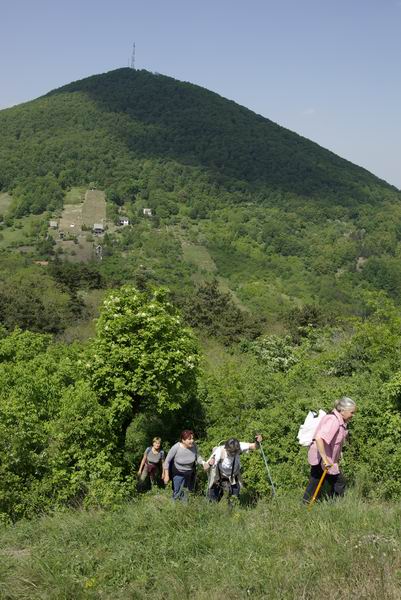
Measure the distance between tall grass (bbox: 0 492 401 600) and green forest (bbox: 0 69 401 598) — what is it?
0.41ft

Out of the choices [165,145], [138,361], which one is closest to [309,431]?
[138,361]

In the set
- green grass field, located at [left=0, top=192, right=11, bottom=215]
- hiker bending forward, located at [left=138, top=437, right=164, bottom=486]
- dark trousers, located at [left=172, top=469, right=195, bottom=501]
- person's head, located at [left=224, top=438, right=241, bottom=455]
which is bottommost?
hiker bending forward, located at [left=138, top=437, right=164, bottom=486]

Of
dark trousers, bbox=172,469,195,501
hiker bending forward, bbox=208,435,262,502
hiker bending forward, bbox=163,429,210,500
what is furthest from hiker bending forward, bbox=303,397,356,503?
dark trousers, bbox=172,469,195,501

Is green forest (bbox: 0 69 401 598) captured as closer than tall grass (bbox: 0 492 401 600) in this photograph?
No

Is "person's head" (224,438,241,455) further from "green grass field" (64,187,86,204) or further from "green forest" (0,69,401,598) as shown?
"green grass field" (64,187,86,204)

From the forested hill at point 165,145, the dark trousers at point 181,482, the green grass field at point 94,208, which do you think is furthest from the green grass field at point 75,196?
the dark trousers at point 181,482

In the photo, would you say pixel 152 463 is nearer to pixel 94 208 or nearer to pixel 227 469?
pixel 227 469

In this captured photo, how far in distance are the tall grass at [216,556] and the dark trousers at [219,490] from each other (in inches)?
34.1

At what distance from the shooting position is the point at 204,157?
146 m

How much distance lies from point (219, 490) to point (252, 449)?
716 mm

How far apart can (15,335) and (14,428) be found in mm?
8136

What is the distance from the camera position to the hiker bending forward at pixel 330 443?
640 cm

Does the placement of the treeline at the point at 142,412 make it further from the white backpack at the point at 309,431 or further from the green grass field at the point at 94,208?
the green grass field at the point at 94,208

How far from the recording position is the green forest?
29.4ft
